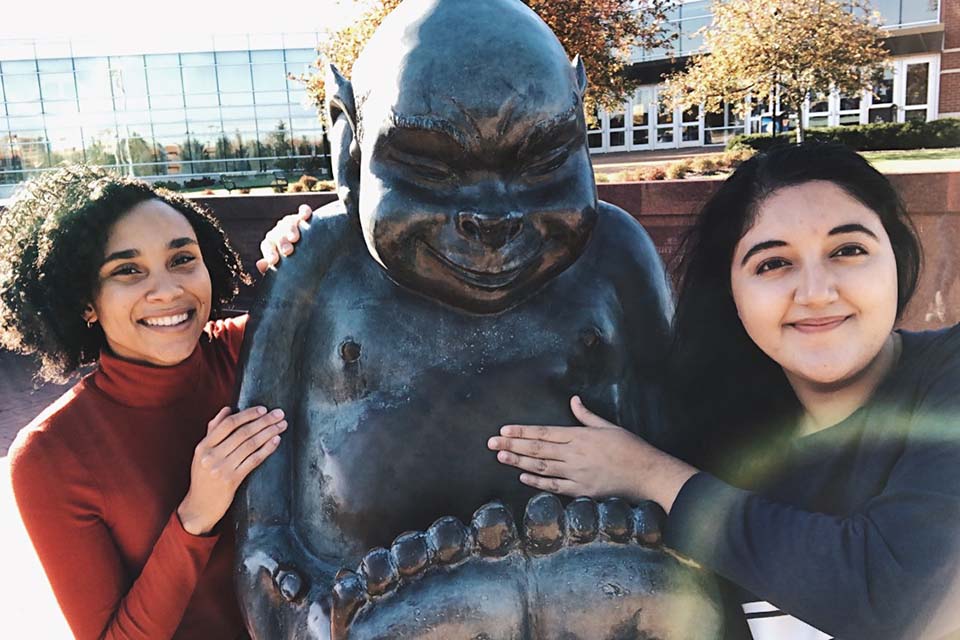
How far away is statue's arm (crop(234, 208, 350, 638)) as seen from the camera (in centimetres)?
139

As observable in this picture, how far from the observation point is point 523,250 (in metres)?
1.30

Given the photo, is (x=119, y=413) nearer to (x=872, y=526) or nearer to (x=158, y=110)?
(x=872, y=526)

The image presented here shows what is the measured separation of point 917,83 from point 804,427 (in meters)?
24.4

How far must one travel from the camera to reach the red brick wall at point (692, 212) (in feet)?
16.8

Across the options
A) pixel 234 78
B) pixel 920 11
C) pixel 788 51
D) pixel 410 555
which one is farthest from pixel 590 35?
pixel 234 78

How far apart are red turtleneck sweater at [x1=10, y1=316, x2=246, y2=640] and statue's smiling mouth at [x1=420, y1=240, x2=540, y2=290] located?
0.78 meters

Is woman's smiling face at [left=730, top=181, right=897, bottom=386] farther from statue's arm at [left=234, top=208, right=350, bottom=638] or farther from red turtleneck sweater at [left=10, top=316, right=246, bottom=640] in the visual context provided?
red turtleneck sweater at [left=10, top=316, right=246, bottom=640]

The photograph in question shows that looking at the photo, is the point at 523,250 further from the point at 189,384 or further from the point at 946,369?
the point at 189,384

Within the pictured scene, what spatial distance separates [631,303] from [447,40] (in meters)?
0.63

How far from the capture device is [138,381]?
182 centimetres

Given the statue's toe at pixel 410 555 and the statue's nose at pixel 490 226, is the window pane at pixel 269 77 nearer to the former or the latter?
the statue's nose at pixel 490 226

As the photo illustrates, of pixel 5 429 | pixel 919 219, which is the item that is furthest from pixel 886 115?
pixel 5 429

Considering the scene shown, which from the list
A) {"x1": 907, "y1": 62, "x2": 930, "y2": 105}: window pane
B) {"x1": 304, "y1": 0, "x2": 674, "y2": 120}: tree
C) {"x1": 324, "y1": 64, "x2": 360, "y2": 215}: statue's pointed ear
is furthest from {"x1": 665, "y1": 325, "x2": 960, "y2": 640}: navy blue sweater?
{"x1": 907, "y1": 62, "x2": 930, "y2": 105}: window pane

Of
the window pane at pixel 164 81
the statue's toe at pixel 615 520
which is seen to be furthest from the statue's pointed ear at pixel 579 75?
the window pane at pixel 164 81
